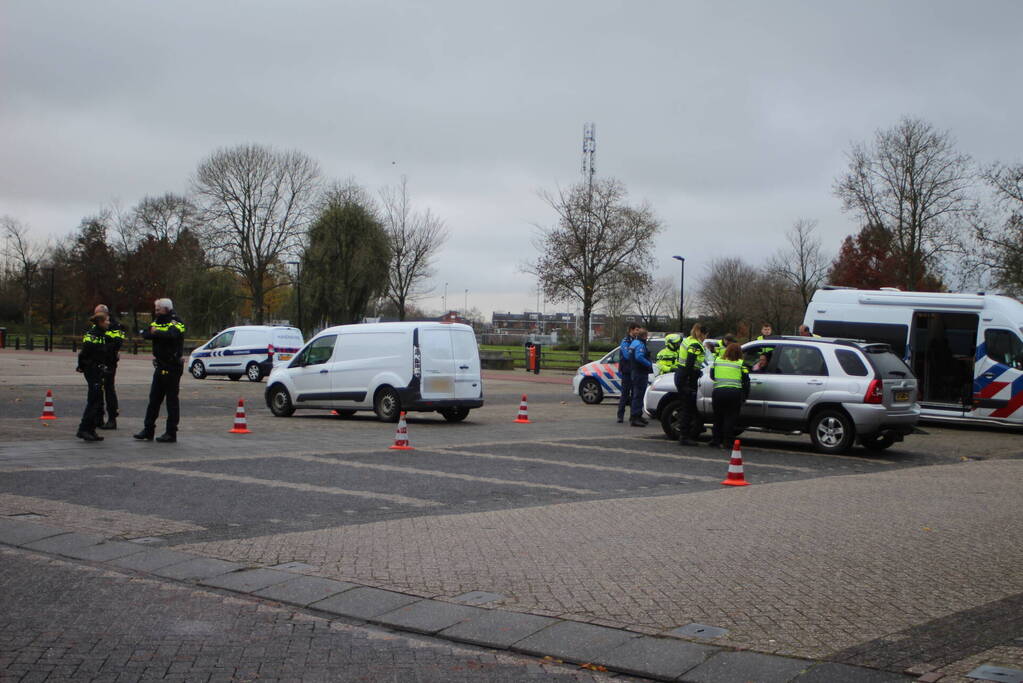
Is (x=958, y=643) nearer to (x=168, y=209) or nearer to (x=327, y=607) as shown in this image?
(x=327, y=607)

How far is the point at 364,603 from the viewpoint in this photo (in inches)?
227

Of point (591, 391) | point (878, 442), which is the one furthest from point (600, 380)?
point (878, 442)

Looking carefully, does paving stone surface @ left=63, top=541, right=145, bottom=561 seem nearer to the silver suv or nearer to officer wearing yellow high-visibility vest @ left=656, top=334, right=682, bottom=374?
the silver suv

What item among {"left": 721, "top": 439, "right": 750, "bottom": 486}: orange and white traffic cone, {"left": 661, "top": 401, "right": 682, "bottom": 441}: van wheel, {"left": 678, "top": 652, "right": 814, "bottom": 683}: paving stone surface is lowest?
{"left": 678, "top": 652, "right": 814, "bottom": 683}: paving stone surface

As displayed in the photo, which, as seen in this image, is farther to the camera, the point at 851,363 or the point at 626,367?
the point at 626,367

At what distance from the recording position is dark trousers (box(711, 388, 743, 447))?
14695 mm

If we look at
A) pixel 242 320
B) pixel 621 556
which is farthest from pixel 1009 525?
pixel 242 320

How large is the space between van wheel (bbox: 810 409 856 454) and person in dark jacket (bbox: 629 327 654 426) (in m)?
4.35

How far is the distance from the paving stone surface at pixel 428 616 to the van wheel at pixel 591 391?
21238 millimetres

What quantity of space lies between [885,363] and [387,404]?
8838 mm

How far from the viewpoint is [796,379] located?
15.6m

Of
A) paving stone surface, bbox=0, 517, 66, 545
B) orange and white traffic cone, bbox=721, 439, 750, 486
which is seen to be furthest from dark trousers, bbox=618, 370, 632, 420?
paving stone surface, bbox=0, 517, 66, 545

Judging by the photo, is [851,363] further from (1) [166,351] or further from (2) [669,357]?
(1) [166,351]

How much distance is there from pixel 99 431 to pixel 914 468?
1205 cm
